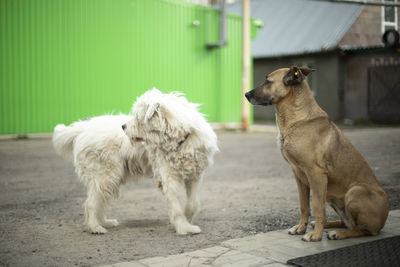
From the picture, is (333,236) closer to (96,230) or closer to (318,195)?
(318,195)

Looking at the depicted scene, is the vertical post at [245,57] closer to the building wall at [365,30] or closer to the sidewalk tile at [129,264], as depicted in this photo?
the building wall at [365,30]

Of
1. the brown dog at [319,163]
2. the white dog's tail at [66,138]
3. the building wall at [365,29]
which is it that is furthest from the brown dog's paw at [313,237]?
the building wall at [365,29]

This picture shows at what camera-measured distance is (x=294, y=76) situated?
4430mm

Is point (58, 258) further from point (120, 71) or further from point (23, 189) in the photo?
point (120, 71)

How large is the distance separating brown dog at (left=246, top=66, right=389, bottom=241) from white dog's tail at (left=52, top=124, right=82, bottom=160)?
2374mm

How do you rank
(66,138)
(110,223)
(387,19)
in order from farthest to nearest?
(387,19), (66,138), (110,223)

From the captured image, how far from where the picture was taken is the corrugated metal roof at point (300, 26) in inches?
950

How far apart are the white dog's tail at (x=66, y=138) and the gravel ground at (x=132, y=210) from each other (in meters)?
0.88

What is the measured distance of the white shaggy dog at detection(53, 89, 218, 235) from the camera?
4.97 m

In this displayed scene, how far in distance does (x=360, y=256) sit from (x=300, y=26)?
2451 cm

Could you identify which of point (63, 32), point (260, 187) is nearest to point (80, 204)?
point (260, 187)

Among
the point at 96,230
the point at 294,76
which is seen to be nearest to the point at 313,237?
the point at 294,76

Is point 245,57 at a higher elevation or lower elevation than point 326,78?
higher

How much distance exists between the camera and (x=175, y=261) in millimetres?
3799
